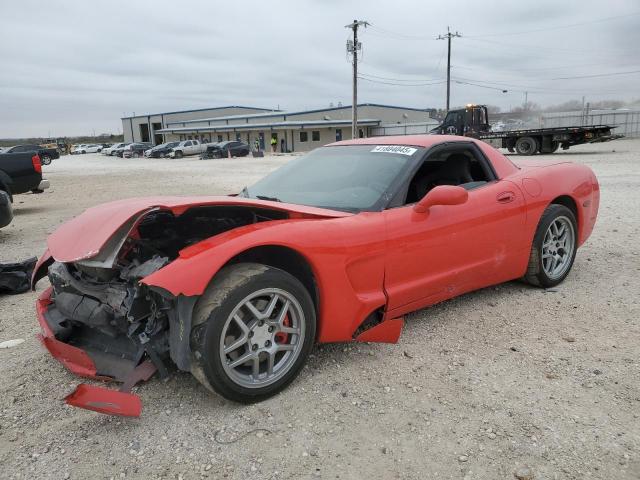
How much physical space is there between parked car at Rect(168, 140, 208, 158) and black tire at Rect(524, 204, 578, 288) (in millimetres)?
40508

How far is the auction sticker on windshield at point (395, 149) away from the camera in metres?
3.42

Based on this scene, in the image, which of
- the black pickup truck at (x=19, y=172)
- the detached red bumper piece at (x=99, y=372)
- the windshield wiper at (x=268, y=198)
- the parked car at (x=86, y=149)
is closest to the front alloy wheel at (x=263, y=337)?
the detached red bumper piece at (x=99, y=372)

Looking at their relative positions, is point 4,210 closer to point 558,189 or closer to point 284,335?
point 284,335

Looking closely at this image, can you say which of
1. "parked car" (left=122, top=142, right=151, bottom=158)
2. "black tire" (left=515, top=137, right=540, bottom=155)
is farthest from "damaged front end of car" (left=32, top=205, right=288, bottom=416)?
"parked car" (left=122, top=142, right=151, bottom=158)

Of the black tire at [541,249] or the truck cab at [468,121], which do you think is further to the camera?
the truck cab at [468,121]

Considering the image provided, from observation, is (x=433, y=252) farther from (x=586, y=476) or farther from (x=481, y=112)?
(x=481, y=112)

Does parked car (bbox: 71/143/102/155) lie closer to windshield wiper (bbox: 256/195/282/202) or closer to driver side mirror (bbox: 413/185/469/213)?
windshield wiper (bbox: 256/195/282/202)

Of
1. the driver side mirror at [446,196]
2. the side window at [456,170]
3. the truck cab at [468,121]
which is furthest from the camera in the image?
the truck cab at [468,121]

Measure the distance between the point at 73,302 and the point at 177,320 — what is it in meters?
0.80

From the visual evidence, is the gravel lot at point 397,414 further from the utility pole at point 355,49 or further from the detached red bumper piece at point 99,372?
the utility pole at point 355,49

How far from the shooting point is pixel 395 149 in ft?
11.5

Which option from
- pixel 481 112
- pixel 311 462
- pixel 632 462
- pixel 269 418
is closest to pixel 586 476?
pixel 632 462

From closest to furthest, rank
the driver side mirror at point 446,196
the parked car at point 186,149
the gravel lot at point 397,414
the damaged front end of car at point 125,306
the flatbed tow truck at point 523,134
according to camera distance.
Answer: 1. the gravel lot at point 397,414
2. the damaged front end of car at point 125,306
3. the driver side mirror at point 446,196
4. the flatbed tow truck at point 523,134
5. the parked car at point 186,149

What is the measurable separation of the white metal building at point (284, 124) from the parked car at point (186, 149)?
7643mm
